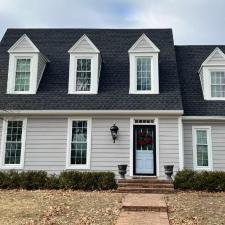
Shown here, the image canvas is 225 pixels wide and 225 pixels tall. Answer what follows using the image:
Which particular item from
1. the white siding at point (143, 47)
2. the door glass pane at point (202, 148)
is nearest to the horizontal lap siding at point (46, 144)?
the white siding at point (143, 47)

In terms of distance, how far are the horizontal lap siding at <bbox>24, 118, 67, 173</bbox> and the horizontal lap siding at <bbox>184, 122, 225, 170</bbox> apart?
5596 millimetres

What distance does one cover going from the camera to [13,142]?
16.0 metres

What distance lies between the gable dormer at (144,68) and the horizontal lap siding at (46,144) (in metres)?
3.87

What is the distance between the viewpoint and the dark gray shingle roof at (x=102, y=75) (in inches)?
632

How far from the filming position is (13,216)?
914cm

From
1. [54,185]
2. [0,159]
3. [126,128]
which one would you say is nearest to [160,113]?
[126,128]

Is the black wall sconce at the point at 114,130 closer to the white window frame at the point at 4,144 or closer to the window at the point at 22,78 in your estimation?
the white window frame at the point at 4,144

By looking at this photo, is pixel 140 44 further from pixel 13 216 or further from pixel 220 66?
pixel 13 216

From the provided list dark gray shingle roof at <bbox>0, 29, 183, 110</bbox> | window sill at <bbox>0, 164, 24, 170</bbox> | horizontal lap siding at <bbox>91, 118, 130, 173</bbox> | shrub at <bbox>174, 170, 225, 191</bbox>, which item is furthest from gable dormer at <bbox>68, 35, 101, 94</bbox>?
shrub at <bbox>174, 170, 225, 191</bbox>

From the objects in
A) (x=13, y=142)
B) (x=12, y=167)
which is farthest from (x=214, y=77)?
(x=12, y=167)

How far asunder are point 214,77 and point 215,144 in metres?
3.46

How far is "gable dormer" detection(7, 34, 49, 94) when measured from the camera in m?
16.9

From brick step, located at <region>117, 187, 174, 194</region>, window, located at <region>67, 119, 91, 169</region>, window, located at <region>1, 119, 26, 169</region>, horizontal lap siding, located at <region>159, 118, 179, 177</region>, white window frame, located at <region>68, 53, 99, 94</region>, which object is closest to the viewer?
brick step, located at <region>117, 187, 174, 194</region>

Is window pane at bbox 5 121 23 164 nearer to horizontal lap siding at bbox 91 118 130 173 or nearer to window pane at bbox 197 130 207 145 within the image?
horizontal lap siding at bbox 91 118 130 173
